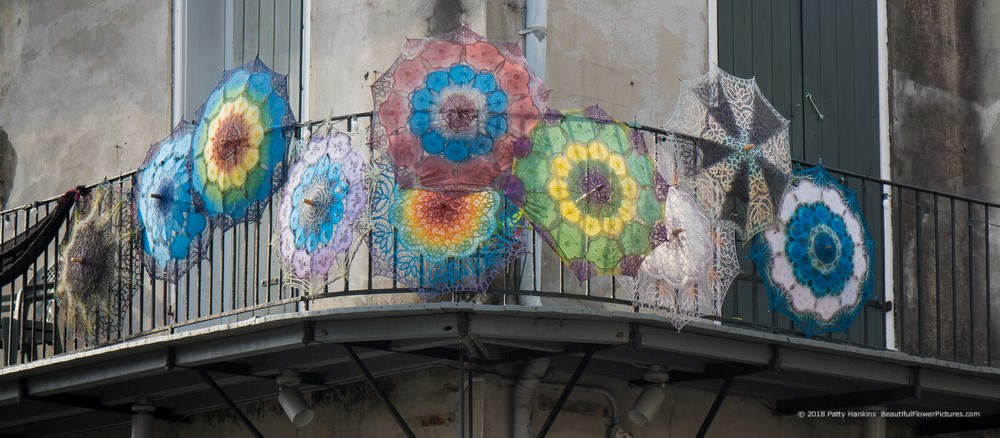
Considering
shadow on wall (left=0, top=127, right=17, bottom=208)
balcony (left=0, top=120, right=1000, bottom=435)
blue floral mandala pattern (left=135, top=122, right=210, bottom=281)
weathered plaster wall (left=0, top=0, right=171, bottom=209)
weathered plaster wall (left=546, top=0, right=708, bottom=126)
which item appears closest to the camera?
balcony (left=0, top=120, right=1000, bottom=435)

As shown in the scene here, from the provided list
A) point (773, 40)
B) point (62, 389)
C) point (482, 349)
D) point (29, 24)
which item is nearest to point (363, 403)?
point (482, 349)

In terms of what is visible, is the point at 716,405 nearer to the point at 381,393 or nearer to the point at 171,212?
the point at 381,393

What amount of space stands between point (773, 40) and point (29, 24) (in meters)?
6.51

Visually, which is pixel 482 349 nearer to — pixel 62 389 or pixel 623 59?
pixel 623 59

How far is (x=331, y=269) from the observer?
1068 cm

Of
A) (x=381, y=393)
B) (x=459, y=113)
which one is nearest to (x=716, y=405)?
(x=381, y=393)

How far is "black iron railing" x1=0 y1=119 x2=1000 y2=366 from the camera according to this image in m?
11.6

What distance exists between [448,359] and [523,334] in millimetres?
947

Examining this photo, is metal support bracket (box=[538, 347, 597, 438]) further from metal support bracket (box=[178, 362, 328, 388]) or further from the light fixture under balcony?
metal support bracket (box=[178, 362, 328, 388])

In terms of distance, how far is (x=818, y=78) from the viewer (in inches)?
523

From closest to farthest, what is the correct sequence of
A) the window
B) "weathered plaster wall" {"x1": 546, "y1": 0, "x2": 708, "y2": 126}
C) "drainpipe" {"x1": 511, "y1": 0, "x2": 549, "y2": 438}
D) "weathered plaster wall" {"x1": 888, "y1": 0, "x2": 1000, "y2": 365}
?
"drainpipe" {"x1": 511, "y1": 0, "x2": 549, "y2": 438}, "weathered plaster wall" {"x1": 546, "y1": 0, "x2": 708, "y2": 126}, the window, "weathered plaster wall" {"x1": 888, "y1": 0, "x2": 1000, "y2": 365}

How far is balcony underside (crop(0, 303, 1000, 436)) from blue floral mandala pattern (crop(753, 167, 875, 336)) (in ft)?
0.77

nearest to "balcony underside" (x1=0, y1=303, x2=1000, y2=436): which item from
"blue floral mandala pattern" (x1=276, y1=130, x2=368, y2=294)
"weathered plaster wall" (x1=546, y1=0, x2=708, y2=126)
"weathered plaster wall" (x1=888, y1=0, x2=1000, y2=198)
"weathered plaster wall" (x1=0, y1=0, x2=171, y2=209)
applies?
"blue floral mandala pattern" (x1=276, y1=130, x2=368, y2=294)

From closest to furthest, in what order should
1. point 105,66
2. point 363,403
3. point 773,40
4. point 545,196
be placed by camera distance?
point 545,196 → point 363,403 → point 773,40 → point 105,66
